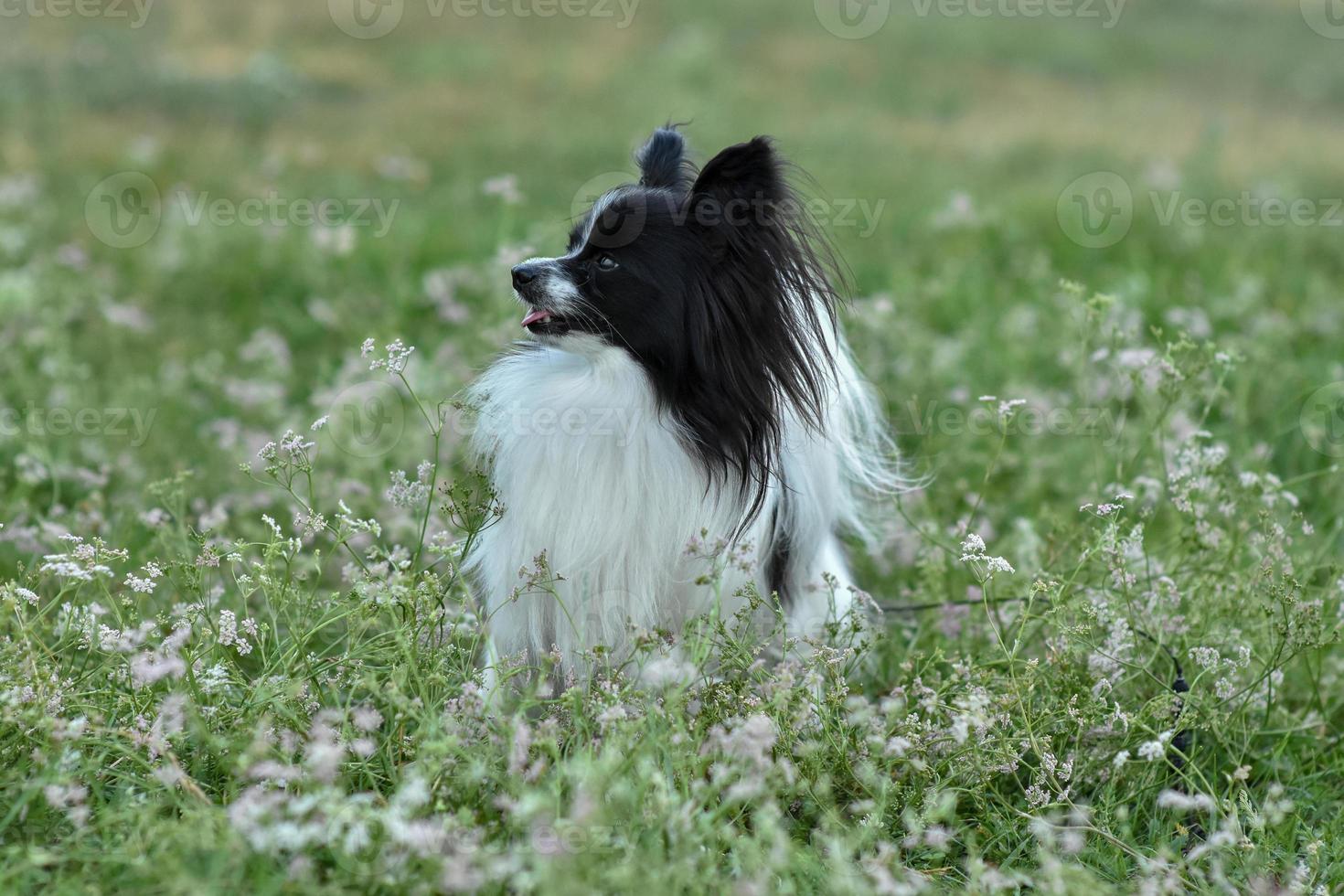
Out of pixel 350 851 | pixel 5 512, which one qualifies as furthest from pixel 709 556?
pixel 5 512

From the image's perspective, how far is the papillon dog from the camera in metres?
3.18

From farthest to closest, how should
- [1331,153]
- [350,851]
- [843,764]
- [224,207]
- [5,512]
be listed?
[1331,153] → [224,207] → [5,512] → [843,764] → [350,851]

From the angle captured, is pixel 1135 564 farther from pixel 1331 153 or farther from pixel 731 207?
pixel 1331 153

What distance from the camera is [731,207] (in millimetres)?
3119

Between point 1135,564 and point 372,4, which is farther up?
point 372,4

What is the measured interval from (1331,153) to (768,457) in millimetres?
10855

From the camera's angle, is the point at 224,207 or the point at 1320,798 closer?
the point at 1320,798
